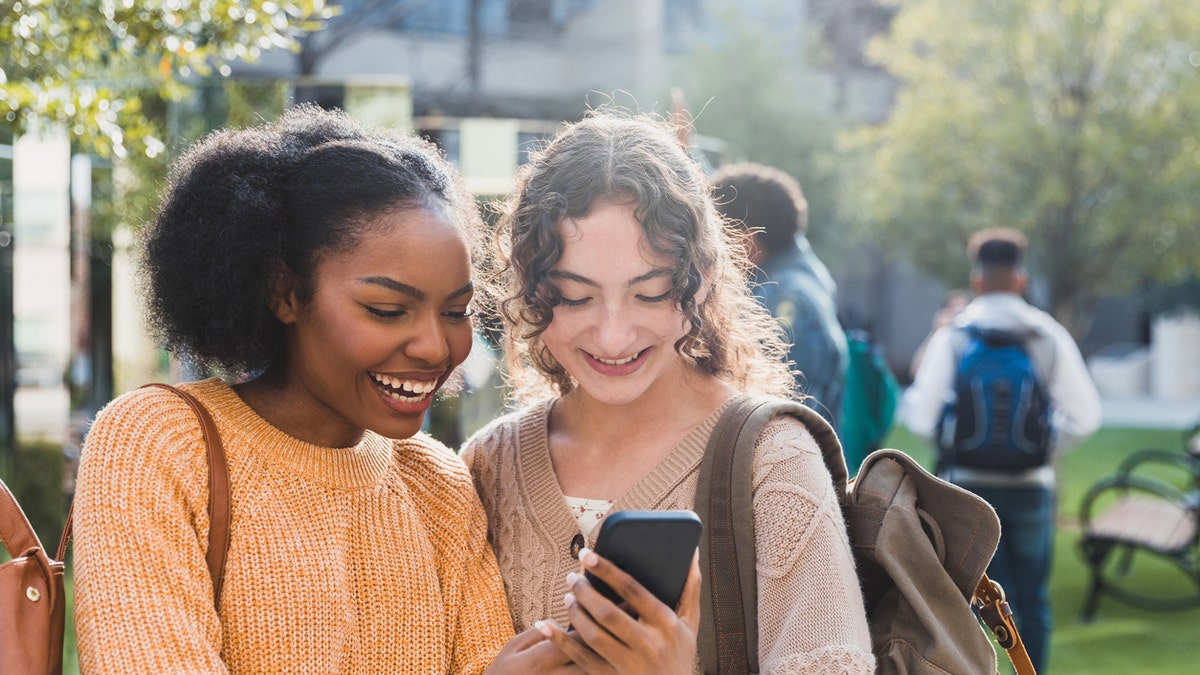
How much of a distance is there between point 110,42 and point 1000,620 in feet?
8.71

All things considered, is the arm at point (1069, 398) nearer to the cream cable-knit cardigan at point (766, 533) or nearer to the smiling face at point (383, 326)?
the cream cable-knit cardigan at point (766, 533)

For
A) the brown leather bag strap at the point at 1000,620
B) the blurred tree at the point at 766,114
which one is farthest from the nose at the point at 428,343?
the blurred tree at the point at 766,114

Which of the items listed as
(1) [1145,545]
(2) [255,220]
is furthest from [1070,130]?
(2) [255,220]

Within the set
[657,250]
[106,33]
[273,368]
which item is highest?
[106,33]

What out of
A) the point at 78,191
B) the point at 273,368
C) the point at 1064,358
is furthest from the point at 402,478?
the point at 78,191

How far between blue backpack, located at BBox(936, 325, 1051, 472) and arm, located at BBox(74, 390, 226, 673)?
437 cm

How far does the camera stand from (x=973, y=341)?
5.76 m

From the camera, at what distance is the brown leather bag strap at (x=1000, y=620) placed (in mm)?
2121

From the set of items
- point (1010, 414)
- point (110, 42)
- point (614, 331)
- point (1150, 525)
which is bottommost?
point (1150, 525)

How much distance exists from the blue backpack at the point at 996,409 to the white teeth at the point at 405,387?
404 centimetres

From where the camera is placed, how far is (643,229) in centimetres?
211

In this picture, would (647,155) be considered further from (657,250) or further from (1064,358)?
(1064,358)

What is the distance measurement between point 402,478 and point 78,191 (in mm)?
6876

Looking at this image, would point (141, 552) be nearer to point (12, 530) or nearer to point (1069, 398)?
point (12, 530)
